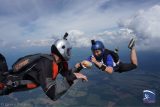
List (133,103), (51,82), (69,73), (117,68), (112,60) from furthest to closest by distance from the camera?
(133,103) → (117,68) → (112,60) → (69,73) → (51,82)

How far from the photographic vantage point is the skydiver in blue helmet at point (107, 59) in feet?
25.7

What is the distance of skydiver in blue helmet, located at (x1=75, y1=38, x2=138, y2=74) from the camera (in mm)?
7848

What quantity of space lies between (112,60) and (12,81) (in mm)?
4738

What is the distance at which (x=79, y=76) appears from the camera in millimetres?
5430

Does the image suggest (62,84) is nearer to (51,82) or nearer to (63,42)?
(51,82)

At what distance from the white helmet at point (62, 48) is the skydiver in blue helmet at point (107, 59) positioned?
4.37 ft

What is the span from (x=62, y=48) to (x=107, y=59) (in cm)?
401

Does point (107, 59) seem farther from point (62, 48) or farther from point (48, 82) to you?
point (48, 82)

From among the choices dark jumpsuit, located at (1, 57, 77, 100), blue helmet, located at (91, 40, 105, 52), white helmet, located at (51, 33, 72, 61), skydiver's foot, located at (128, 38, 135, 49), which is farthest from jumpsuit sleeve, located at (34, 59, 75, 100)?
skydiver's foot, located at (128, 38, 135, 49)

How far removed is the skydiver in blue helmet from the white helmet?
1.33m

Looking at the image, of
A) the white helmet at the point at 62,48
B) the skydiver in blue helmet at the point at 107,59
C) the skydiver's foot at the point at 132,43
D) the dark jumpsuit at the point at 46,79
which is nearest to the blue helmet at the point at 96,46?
the skydiver in blue helmet at the point at 107,59

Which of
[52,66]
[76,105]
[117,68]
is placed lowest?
[76,105]

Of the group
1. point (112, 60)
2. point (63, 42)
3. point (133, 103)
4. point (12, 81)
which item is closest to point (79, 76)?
point (63, 42)

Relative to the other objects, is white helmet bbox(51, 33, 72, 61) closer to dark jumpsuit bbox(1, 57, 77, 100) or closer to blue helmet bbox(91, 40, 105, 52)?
dark jumpsuit bbox(1, 57, 77, 100)
